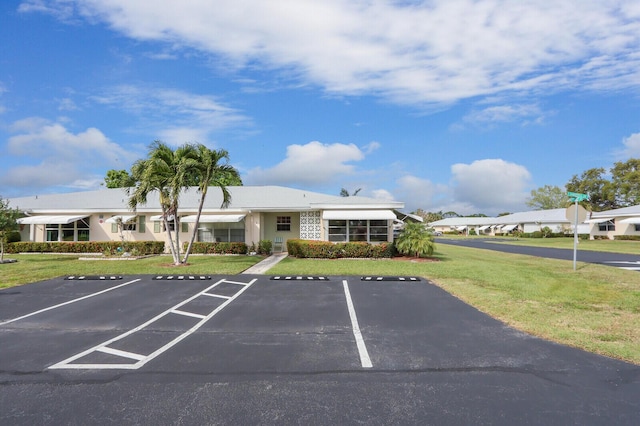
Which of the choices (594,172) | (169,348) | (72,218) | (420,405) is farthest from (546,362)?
(594,172)

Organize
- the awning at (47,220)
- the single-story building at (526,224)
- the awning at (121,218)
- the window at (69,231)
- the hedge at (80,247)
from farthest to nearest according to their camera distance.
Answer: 1. the single-story building at (526,224)
2. the window at (69,231)
3. the awning at (121,218)
4. the awning at (47,220)
5. the hedge at (80,247)

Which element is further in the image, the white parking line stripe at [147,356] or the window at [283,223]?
the window at [283,223]

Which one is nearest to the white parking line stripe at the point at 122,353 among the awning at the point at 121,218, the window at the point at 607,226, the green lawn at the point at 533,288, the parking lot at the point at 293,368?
the parking lot at the point at 293,368

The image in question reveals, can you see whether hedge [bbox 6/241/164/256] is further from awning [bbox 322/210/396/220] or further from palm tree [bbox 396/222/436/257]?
palm tree [bbox 396/222/436/257]

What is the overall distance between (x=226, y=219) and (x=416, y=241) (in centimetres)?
1072

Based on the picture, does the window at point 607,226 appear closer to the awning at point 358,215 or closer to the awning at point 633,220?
the awning at point 633,220

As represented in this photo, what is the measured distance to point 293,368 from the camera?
472 centimetres

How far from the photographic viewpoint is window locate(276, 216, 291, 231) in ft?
75.8

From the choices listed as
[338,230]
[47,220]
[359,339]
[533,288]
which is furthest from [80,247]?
[533,288]

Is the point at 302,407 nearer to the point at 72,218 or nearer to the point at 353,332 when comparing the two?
the point at 353,332

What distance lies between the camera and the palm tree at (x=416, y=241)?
17.9 m

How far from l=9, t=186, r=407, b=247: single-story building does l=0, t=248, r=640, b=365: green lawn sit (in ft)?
10.9

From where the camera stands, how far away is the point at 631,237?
38.6 meters

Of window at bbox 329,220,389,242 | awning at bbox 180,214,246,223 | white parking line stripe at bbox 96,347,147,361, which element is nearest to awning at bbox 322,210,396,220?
window at bbox 329,220,389,242
